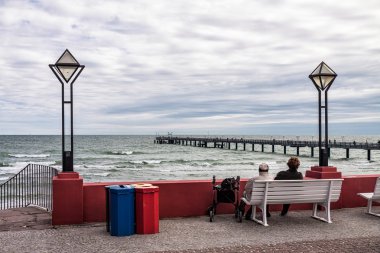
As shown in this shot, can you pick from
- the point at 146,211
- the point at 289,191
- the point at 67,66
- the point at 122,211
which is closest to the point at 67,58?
the point at 67,66

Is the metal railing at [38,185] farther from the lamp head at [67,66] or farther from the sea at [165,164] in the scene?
the sea at [165,164]

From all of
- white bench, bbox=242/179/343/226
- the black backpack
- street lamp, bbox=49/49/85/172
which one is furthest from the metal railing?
white bench, bbox=242/179/343/226

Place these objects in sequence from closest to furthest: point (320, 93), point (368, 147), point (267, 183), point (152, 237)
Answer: point (152, 237)
point (267, 183)
point (320, 93)
point (368, 147)

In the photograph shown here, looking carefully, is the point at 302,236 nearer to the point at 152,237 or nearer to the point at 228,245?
the point at 228,245

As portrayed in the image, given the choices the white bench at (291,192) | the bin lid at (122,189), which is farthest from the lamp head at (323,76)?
the bin lid at (122,189)

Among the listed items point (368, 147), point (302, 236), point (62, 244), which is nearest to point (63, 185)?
point (62, 244)

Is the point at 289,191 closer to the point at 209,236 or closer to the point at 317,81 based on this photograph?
the point at 209,236

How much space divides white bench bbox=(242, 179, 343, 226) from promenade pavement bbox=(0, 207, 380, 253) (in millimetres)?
370

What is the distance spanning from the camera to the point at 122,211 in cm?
705

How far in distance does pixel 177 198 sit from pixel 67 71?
297cm

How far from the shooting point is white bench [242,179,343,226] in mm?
7691

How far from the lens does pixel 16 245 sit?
644cm

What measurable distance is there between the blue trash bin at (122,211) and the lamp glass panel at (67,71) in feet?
7.30

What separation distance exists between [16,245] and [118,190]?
1599 mm
